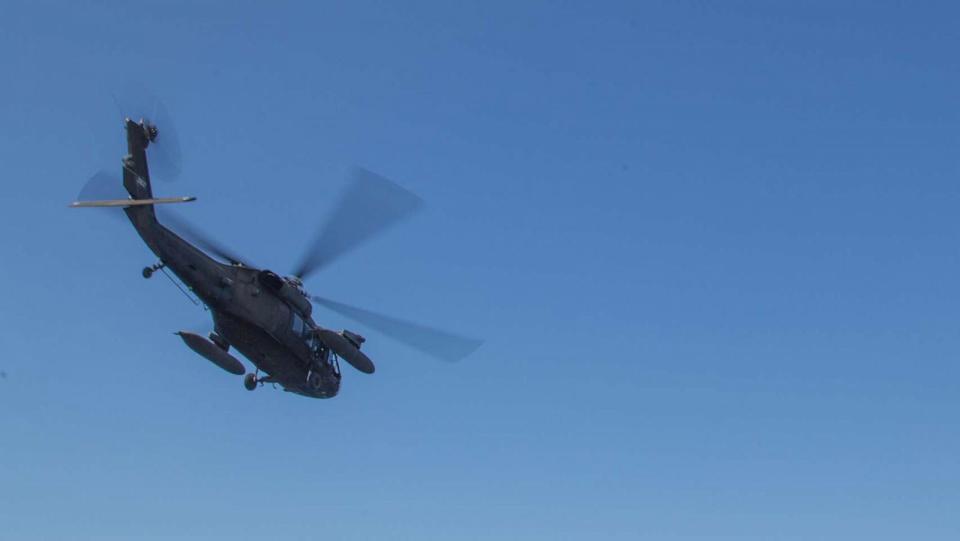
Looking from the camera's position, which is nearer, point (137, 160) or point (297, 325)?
point (137, 160)

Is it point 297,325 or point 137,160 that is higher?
point 137,160

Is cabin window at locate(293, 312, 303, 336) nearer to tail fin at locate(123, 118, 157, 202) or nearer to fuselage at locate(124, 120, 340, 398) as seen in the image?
fuselage at locate(124, 120, 340, 398)

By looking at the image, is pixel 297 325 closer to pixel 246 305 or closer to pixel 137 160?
pixel 246 305

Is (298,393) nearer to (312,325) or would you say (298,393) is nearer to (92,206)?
(312,325)

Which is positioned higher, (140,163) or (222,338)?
(140,163)

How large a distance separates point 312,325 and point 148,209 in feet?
35.6

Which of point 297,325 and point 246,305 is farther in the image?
point 297,325

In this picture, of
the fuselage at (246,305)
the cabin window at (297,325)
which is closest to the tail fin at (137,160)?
the fuselage at (246,305)

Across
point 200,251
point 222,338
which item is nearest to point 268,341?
point 222,338

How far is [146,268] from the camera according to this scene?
4691 cm

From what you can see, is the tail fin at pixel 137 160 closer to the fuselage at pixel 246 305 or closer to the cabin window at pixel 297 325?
the fuselage at pixel 246 305

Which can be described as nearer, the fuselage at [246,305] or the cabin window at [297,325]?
the fuselage at [246,305]

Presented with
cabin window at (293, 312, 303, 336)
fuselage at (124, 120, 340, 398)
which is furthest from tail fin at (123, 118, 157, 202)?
cabin window at (293, 312, 303, 336)

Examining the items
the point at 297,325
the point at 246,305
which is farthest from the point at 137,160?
the point at 297,325
